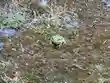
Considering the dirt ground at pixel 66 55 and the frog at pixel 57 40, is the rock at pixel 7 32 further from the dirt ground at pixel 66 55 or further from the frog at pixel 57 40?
the frog at pixel 57 40

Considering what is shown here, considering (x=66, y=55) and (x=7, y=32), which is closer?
(x=66, y=55)

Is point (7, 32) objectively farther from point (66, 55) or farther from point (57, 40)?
point (66, 55)

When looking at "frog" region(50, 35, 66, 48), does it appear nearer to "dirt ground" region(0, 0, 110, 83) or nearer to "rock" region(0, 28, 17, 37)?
"dirt ground" region(0, 0, 110, 83)

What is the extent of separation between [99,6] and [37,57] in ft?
8.34

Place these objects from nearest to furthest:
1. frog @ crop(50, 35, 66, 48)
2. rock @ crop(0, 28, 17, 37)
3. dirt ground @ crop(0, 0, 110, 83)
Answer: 1. dirt ground @ crop(0, 0, 110, 83)
2. frog @ crop(50, 35, 66, 48)
3. rock @ crop(0, 28, 17, 37)

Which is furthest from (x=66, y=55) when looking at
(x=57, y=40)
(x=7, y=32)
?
(x=7, y=32)

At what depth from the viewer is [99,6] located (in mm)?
7316

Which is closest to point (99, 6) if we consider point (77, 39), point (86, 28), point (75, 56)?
point (86, 28)

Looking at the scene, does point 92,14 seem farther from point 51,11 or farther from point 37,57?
point 37,57

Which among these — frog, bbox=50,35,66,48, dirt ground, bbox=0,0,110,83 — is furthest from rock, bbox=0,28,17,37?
frog, bbox=50,35,66,48

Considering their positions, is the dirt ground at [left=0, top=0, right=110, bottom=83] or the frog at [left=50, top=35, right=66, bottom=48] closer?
the dirt ground at [left=0, top=0, right=110, bottom=83]

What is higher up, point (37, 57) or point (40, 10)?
point (40, 10)

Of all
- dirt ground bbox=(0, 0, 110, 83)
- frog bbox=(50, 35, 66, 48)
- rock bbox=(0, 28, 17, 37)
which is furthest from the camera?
rock bbox=(0, 28, 17, 37)

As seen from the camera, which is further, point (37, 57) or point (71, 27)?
point (71, 27)
